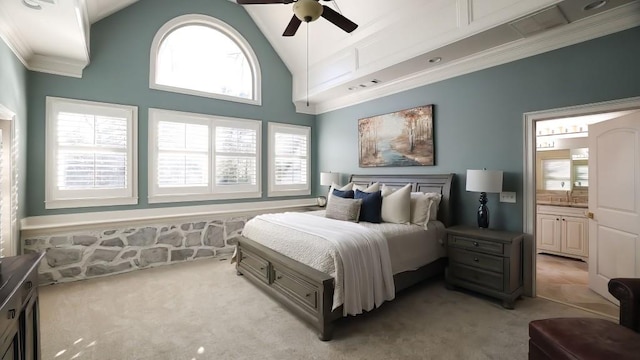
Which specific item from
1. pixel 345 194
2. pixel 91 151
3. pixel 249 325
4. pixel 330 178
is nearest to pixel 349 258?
pixel 249 325

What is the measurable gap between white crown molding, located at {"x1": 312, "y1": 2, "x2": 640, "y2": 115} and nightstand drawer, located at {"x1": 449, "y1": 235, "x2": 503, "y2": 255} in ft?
6.93

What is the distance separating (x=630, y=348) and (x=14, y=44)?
5.56 metres

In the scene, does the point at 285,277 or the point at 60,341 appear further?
the point at 285,277

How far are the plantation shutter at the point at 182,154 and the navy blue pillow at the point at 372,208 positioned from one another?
2807mm

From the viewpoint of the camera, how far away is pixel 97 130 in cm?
397

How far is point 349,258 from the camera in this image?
2.48 meters

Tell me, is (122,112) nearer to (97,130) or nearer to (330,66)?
(97,130)

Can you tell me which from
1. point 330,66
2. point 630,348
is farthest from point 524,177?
point 330,66

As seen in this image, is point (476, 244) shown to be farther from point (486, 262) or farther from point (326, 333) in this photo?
point (326, 333)

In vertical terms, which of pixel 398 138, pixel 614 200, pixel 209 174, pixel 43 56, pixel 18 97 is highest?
pixel 43 56

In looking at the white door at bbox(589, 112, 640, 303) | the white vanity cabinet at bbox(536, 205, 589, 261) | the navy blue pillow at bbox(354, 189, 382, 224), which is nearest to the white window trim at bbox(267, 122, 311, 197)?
the navy blue pillow at bbox(354, 189, 382, 224)

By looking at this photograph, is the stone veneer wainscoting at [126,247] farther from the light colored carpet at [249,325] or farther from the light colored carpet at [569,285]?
the light colored carpet at [569,285]

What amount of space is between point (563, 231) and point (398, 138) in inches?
122

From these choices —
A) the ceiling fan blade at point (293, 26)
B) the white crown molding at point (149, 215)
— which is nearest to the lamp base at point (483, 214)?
the ceiling fan blade at point (293, 26)
